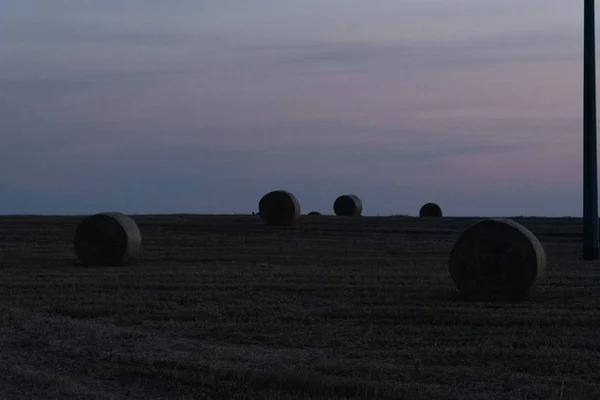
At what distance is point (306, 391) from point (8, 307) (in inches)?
286

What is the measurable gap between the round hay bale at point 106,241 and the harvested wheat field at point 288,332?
0.47 m

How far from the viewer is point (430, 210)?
51219 millimetres

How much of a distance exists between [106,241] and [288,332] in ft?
40.6

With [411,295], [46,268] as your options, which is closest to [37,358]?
[411,295]

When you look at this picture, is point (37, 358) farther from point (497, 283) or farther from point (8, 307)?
Result: point (497, 283)

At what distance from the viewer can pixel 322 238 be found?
34.3m

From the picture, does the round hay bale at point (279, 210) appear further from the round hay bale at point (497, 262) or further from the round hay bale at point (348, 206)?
the round hay bale at point (497, 262)

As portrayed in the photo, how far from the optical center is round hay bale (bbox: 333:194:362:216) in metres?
51.8

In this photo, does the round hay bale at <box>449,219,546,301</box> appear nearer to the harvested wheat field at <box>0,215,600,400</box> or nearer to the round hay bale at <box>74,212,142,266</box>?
the harvested wheat field at <box>0,215,600,400</box>

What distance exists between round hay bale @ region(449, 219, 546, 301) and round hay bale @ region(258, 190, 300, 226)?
2306 centimetres

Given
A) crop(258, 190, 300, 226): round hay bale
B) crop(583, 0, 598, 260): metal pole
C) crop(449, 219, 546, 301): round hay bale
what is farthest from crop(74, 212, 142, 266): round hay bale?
crop(258, 190, 300, 226): round hay bale

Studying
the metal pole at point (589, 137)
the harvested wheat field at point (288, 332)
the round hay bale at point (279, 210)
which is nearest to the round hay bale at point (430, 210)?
the round hay bale at point (279, 210)

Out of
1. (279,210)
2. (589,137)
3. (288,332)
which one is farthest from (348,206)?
(288,332)

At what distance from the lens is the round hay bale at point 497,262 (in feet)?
54.7
